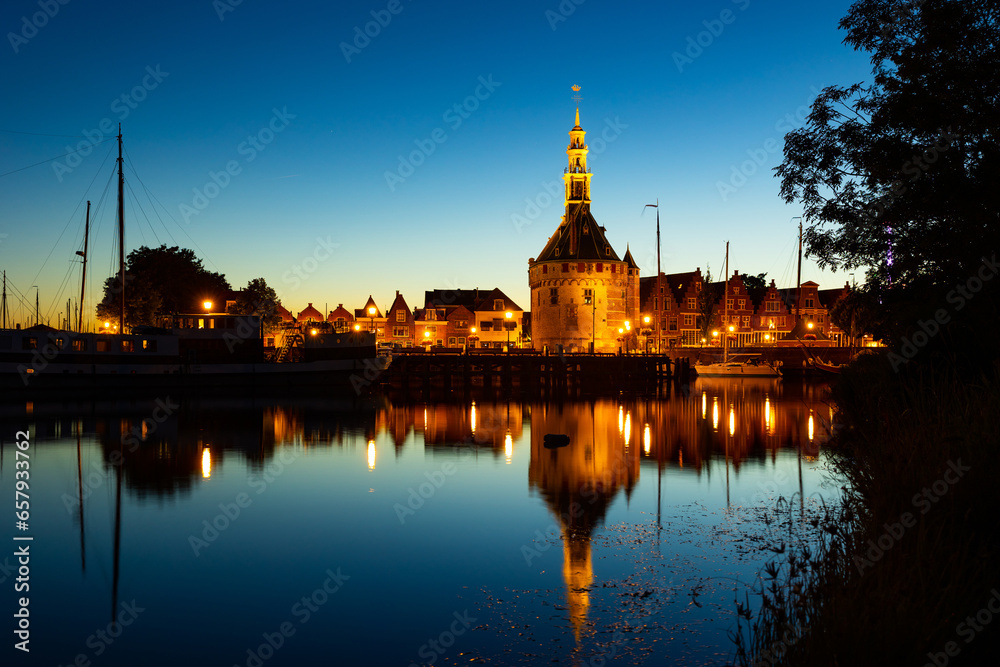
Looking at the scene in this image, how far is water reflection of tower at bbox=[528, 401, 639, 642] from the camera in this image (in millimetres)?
12812

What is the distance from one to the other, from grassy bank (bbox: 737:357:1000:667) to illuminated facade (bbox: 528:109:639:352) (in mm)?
75199

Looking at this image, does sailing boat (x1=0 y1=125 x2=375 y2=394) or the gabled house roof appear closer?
sailing boat (x1=0 y1=125 x2=375 y2=394)

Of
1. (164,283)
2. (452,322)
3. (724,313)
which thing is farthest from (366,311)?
(724,313)

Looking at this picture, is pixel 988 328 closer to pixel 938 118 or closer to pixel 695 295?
pixel 938 118

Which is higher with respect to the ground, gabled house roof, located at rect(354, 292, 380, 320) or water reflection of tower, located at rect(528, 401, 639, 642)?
gabled house roof, located at rect(354, 292, 380, 320)

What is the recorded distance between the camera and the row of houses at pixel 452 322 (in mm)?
110875

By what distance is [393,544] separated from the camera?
51.3 ft

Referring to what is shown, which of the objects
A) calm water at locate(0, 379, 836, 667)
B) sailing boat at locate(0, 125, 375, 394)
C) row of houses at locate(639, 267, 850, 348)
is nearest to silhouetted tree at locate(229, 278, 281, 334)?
sailing boat at locate(0, 125, 375, 394)

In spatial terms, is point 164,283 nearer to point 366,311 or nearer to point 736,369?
point 366,311

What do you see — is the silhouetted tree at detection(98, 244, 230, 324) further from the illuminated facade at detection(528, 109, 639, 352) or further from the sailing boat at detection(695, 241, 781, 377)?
the sailing boat at detection(695, 241, 781, 377)

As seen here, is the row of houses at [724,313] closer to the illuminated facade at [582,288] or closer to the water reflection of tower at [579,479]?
the illuminated facade at [582,288]

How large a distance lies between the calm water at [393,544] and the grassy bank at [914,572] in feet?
7.59

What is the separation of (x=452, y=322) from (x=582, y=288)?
97.5 ft

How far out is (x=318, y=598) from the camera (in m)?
12.2
